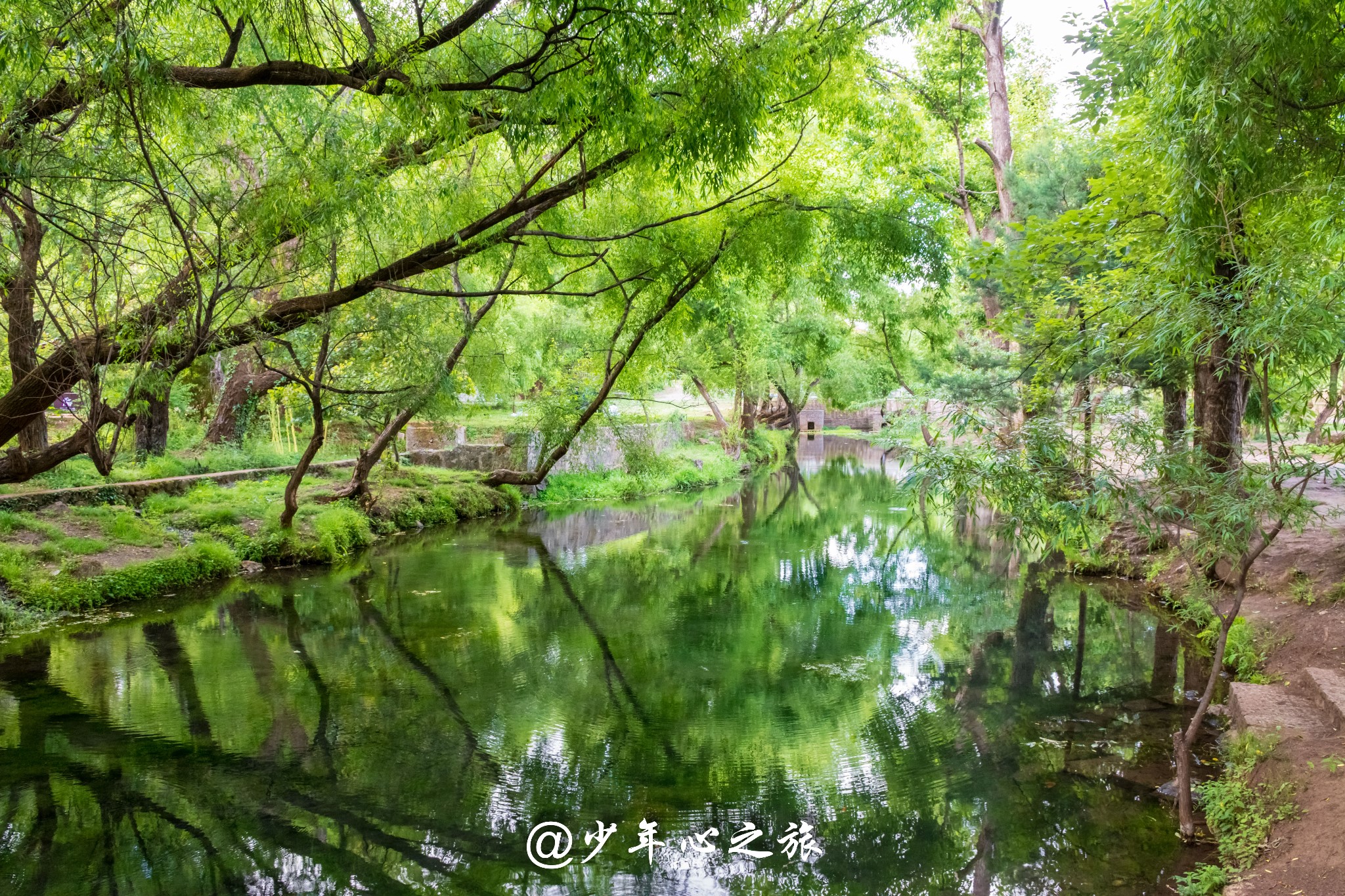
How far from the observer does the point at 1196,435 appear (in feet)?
22.2

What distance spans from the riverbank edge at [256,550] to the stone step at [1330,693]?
31.9 feet

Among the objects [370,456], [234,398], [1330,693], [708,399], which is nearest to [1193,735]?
[1330,693]

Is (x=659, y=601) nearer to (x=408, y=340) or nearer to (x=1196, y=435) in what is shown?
(x=408, y=340)

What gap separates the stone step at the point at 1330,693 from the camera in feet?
15.2

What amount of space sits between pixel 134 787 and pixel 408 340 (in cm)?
565

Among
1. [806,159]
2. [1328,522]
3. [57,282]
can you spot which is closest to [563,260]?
[806,159]

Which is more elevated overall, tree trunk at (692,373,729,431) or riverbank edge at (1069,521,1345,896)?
tree trunk at (692,373,729,431)

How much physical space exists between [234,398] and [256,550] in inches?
192

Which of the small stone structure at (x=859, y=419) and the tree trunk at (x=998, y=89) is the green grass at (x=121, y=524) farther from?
the small stone structure at (x=859, y=419)

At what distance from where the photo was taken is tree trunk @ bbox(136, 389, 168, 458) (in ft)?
41.6

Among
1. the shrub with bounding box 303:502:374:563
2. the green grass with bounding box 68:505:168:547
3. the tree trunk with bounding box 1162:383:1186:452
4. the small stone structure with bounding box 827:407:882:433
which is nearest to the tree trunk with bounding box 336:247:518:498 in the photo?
the shrub with bounding box 303:502:374:563

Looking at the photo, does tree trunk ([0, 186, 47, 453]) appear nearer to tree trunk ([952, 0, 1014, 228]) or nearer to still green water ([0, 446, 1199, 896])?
still green water ([0, 446, 1199, 896])

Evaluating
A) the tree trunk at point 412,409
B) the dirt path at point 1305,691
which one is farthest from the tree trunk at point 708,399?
the dirt path at point 1305,691

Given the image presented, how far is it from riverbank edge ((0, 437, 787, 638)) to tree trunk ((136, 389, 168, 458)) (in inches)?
67.2
